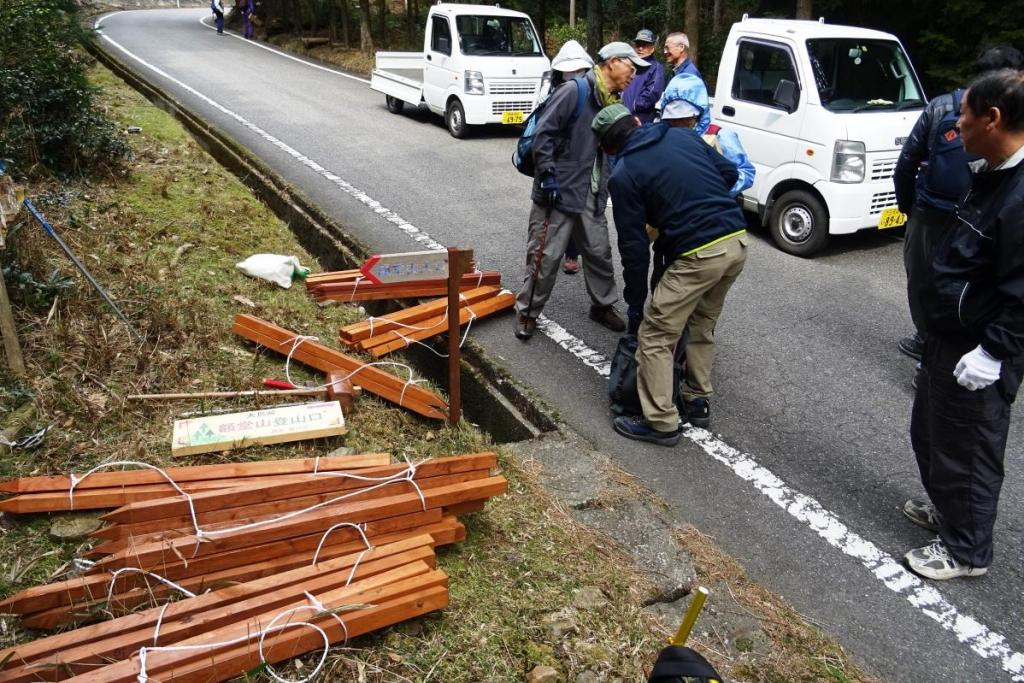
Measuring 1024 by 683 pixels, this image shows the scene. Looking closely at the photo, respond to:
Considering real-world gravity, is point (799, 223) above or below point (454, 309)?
below

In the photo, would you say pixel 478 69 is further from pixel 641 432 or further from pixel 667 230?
pixel 641 432

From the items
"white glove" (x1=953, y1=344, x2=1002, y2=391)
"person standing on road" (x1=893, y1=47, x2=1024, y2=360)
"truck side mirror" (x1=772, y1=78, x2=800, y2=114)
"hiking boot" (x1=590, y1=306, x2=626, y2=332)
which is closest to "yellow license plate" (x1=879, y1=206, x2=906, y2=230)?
"truck side mirror" (x1=772, y1=78, x2=800, y2=114)

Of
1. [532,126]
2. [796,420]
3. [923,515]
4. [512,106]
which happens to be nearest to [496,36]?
[512,106]

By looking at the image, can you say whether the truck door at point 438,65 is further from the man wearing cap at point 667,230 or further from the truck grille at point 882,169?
the man wearing cap at point 667,230

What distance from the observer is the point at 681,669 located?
Answer: 1639 mm

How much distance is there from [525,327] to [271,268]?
7.09ft

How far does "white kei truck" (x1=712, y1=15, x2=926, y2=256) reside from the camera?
24.1 ft

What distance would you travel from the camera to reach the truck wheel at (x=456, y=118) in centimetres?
1268

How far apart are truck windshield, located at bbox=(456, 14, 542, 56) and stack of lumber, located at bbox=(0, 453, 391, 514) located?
10.9 metres

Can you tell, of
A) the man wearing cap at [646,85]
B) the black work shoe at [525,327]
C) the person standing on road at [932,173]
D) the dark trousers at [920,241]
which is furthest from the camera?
the man wearing cap at [646,85]

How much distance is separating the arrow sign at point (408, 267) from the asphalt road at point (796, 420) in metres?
1.19

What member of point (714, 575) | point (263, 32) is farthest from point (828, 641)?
point (263, 32)

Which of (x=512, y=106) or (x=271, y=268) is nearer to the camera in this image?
(x=271, y=268)

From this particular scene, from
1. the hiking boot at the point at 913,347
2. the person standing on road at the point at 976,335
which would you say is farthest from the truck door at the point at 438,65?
the person standing on road at the point at 976,335
